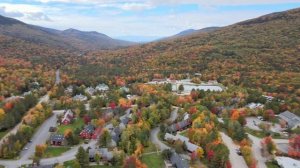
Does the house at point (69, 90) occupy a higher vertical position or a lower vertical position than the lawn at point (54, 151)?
lower

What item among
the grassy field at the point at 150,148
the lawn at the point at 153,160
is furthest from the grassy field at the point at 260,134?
the lawn at the point at 153,160

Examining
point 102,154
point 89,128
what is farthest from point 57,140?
point 102,154

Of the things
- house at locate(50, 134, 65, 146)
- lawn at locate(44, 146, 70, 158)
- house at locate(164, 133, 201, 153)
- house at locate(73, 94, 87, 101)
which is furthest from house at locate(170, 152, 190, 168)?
house at locate(73, 94, 87, 101)

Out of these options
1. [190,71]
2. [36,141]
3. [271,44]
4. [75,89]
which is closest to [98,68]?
[190,71]

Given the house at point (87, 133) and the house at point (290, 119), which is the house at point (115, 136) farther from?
the house at point (290, 119)

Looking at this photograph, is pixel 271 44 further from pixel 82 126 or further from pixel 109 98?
pixel 82 126

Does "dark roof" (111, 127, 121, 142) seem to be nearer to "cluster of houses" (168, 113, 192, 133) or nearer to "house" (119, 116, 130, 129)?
"house" (119, 116, 130, 129)
